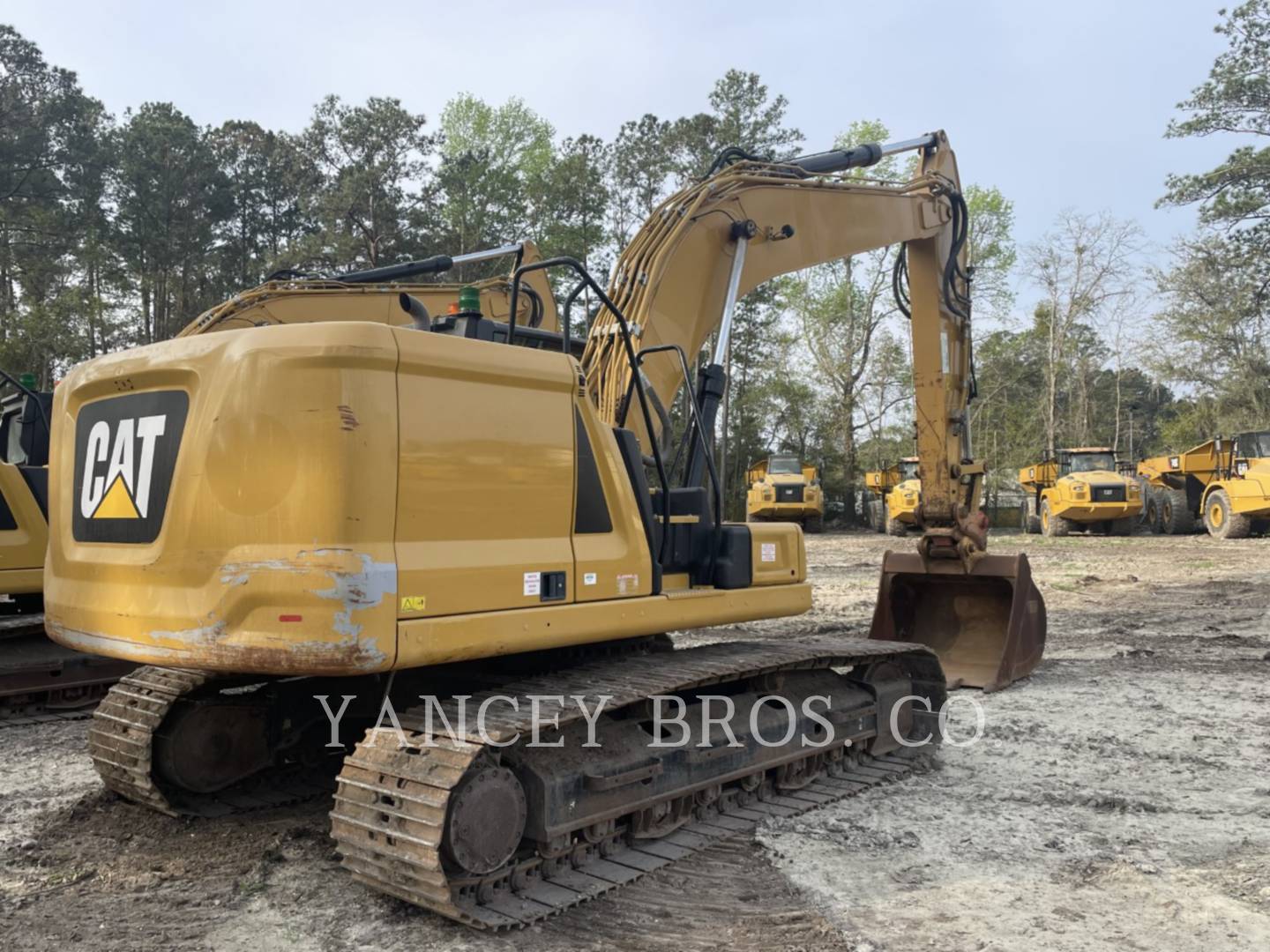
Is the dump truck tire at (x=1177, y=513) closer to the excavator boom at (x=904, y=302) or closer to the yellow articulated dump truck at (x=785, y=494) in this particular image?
the yellow articulated dump truck at (x=785, y=494)

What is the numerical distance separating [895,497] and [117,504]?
2387 centimetres

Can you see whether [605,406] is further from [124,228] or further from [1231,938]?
[124,228]

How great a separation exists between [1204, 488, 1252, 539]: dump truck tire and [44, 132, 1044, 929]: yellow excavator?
1942cm

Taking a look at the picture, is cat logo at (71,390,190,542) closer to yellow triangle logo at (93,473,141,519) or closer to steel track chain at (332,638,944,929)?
yellow triangle logo at (93,473,141,519)

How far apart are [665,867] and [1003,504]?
3617 cm

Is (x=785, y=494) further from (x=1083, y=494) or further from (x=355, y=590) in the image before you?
(x=355, y=590)

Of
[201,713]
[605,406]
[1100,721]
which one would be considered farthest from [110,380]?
[1100,721]

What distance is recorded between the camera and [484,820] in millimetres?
3400

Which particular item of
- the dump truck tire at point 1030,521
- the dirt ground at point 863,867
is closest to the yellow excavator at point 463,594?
the dirt ground at point 863,867

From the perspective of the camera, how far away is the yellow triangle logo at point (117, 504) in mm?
3730

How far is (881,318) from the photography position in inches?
1474

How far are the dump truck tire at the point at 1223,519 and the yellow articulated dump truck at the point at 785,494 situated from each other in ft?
31.3

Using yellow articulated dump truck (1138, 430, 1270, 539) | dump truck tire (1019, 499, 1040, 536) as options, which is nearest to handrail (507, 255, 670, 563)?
yellow articulated dump truck (1138, 430, 1270, 539)

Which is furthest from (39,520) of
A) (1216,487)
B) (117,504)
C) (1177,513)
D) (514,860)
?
(1177,513)
